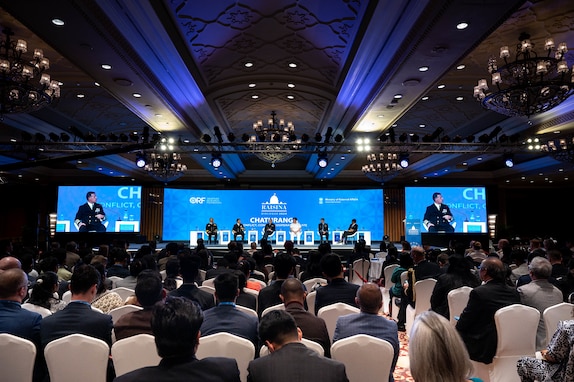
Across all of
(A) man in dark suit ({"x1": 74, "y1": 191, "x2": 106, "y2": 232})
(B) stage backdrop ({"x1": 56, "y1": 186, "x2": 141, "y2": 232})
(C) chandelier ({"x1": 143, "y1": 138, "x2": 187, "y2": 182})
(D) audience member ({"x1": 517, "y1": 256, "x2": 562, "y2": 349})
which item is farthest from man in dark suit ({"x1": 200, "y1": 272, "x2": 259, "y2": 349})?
(B) stage backdrop ({"x1": 56, "y1": 186, "x2": 141, "y2": 232})

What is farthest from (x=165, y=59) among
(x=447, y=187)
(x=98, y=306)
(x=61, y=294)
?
(x=447, y=187)

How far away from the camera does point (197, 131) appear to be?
1020 cm

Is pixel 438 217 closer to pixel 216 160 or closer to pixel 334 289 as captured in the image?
pixel 216 160

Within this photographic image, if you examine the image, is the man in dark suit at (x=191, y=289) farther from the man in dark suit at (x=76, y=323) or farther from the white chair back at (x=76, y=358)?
the white chair back at (x=76, y=358)

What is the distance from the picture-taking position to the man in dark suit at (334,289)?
386cm

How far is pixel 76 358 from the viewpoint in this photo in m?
2.43

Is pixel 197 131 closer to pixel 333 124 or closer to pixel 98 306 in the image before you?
pixel 333 124

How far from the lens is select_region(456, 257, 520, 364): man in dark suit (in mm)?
3457

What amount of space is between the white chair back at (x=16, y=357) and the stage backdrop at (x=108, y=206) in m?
16.6

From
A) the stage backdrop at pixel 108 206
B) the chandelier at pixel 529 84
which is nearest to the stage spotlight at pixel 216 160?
the chandelier at pixel 529 84

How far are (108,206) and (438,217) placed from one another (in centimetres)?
1446

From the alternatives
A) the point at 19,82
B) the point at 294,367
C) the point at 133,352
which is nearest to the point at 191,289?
the point at 133,352

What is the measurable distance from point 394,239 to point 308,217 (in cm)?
443

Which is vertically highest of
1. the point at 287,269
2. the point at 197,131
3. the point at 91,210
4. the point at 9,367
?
the point at 197,131
